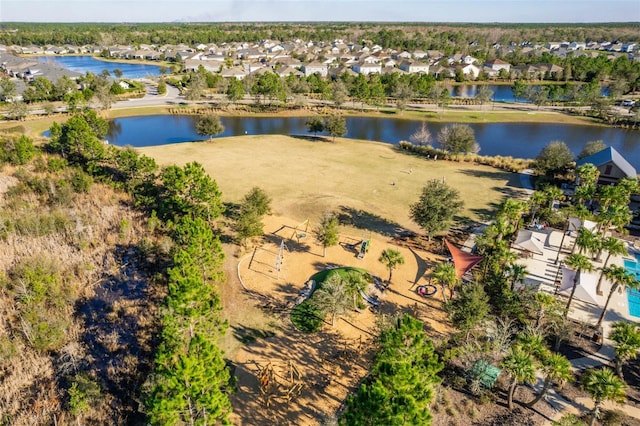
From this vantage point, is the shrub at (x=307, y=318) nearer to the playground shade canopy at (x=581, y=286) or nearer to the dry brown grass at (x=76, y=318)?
the dry brown grass at (x=76, y=318)

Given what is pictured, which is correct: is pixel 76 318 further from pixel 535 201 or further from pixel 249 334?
pixel 535 201

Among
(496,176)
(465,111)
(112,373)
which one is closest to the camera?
(112,373)

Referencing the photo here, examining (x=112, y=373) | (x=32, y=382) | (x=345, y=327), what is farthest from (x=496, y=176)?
(x=32, y=382)

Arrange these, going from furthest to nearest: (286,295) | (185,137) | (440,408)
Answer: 1. (185,137)
2. (286,295)
3. (440,408)

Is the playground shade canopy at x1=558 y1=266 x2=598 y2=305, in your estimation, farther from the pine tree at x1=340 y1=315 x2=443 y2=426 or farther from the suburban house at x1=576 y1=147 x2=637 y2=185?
the suburban house at x1=576 y1=147 x2=637 y2=185

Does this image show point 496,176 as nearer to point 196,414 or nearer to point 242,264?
point 242,264

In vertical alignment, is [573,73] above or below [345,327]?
above

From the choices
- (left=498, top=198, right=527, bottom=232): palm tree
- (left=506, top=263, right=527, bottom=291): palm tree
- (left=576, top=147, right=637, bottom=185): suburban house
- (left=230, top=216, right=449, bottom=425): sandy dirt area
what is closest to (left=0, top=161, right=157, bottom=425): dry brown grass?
(left=230, top=216, right=449, bottom=425): sandy dirt area
